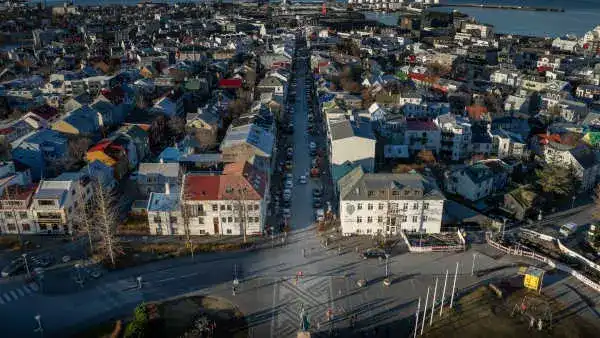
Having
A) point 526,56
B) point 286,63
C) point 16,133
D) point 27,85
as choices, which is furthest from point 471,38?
point 16,133

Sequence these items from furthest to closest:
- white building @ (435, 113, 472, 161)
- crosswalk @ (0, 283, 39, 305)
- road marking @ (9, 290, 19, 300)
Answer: white building @ (435, 113, 472, 161) < road marking @ (9, 290, 19, 300) < crosswalk @ (0, 283, 39, 305)

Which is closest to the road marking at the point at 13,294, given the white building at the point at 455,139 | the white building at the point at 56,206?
the white building at the point at 56,206

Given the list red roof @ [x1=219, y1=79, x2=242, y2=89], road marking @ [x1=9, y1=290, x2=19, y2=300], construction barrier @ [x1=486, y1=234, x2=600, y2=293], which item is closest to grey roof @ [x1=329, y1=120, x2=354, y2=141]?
construction barrier @ [x1=486, y1=234, x2=600, y2=293]

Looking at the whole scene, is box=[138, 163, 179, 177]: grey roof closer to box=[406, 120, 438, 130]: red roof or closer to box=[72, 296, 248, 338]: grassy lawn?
box=[72, 296, 248, 338]: grassy lawn

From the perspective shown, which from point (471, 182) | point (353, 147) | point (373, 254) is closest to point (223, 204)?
point (373, 254)

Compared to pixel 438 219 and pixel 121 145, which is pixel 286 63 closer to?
pixel 121 145

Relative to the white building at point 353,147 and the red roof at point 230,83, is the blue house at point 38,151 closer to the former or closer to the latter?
the white building at point 353,147

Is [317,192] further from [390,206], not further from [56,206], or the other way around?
[56,206]
